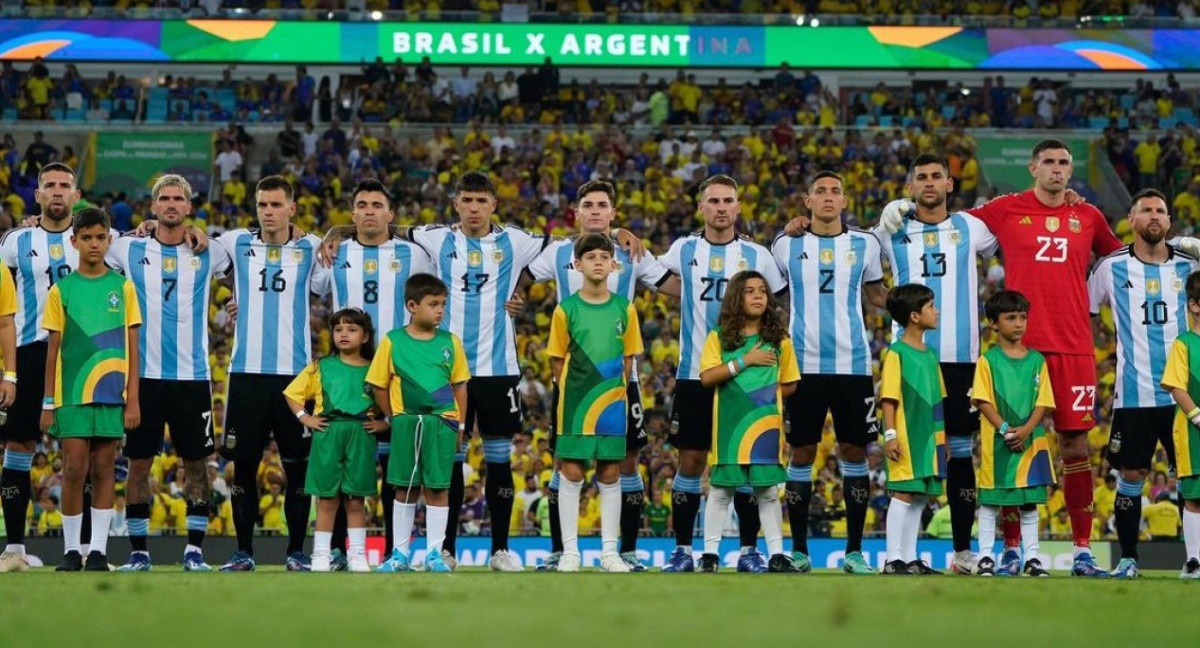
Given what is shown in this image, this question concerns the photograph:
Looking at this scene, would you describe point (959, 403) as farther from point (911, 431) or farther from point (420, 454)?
point (420, 454)

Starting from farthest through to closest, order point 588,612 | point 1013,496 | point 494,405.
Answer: point 494,405 → point 1013,496 → point 588,612

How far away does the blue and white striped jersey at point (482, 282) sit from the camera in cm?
1067

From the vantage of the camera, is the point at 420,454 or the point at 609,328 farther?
the point at 609,328

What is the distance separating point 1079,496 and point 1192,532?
2.30 ft

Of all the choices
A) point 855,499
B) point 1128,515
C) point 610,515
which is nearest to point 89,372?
point 610,515

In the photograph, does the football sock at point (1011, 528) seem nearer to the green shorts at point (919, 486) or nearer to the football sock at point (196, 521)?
the green shorts at point (919, 486)

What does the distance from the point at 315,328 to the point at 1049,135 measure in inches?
657

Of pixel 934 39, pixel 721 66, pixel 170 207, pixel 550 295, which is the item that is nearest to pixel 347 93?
pixel 721 66

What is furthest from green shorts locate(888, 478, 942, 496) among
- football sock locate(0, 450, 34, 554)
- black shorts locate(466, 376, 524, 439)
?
football sock locate(0, 450, 34, 554)

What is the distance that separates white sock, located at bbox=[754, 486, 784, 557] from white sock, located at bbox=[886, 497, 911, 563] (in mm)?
672

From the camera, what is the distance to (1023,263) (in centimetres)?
1040

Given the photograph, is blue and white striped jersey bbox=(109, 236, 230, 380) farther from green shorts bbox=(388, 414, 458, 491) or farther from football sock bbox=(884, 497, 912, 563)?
football sock bbox=(884, 497, 912, 563)

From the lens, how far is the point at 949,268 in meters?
10.5

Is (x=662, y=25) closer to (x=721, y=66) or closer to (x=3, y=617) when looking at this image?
(x=721, y=66)
